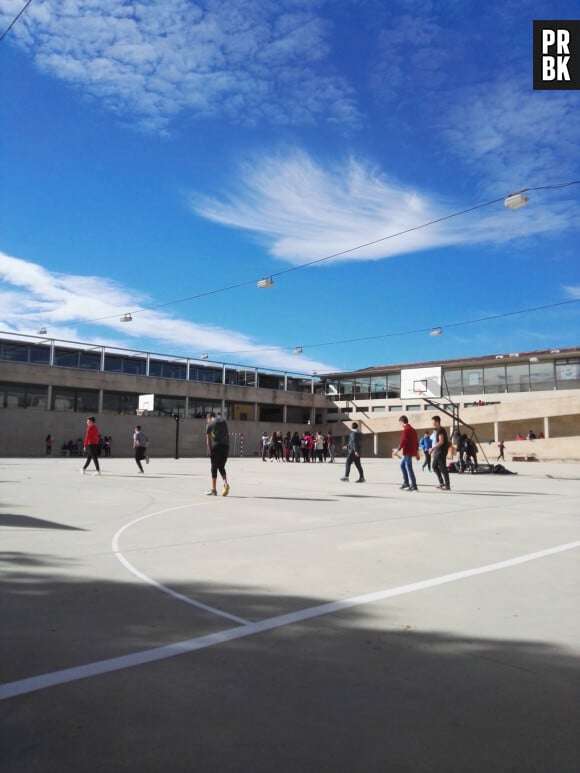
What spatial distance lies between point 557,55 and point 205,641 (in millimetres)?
10913

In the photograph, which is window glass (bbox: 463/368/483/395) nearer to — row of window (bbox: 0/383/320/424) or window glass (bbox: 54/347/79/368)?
row of window (bbox: 0/383/320/424)

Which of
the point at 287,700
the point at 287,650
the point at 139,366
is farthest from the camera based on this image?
the point at 139,366

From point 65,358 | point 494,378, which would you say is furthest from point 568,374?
point 65,358

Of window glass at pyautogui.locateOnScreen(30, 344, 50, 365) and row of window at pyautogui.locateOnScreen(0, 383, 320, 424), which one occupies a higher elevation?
window glass at pyautogui.locateOnScreen(30, 344, 50, 365)

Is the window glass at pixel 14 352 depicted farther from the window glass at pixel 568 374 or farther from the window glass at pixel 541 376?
the window glass at pixel 568 374

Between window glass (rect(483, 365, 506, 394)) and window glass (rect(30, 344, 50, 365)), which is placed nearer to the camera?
window glass (rect(30, 344, 50, 365))

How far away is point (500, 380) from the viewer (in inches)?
1927

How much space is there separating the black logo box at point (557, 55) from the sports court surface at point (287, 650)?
296 inches

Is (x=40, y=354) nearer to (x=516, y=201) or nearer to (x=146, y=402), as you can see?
(x=146, y=402)

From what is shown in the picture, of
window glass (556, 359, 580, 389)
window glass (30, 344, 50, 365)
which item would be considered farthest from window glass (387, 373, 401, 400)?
window glass (30, 344, 50, 365)

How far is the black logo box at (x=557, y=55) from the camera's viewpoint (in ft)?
33.2

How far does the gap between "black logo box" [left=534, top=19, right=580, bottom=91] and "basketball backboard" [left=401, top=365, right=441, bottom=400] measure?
2326cm

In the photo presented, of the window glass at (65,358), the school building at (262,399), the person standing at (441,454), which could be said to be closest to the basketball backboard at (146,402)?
the school building at (262,399)

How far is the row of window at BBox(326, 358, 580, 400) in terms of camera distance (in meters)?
45.9
